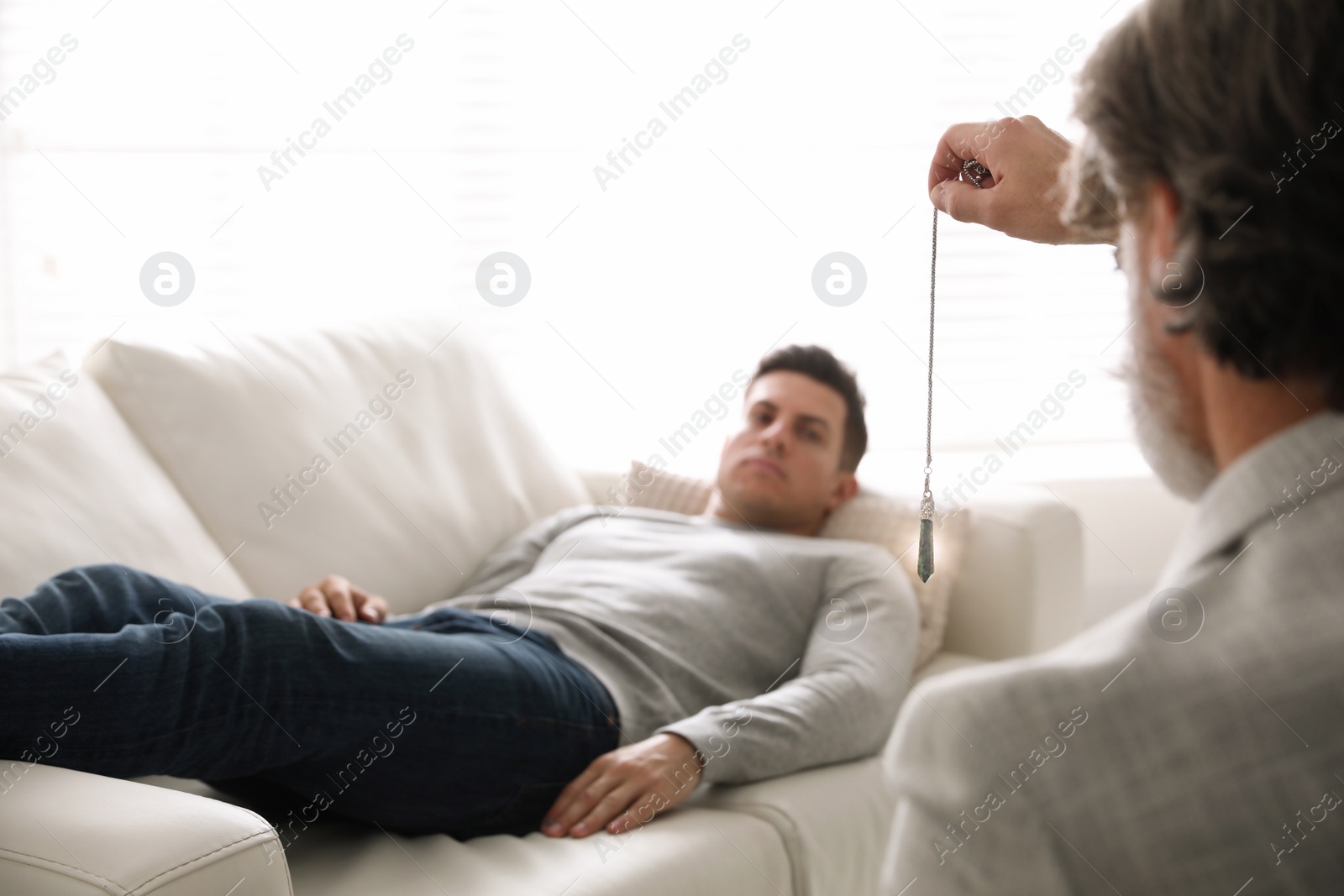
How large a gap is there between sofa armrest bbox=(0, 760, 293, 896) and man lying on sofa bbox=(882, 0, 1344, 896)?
23.6 inches

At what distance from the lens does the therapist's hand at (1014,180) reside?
96cm

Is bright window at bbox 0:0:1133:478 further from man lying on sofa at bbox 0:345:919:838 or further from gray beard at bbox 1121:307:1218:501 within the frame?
gray beard at bbox 1121:307:1218:501

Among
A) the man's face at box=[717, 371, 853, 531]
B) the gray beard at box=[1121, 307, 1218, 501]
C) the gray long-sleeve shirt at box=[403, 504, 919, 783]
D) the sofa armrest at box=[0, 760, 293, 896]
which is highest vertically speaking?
the gray beard at box=[1121, 307, 1218, 501]

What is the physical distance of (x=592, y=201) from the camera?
9.03 ft

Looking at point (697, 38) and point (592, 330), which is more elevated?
point (697, 38)

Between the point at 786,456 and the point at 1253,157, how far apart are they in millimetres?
1393

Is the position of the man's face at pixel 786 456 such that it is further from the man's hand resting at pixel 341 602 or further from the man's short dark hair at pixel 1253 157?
the man's short dark hair at pixel 1253 157

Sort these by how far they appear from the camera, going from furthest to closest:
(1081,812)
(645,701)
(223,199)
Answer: (223,199)
(645,701)
(1081,812)

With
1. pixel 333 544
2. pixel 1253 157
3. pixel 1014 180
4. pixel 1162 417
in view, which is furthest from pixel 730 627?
pixel 1253 157

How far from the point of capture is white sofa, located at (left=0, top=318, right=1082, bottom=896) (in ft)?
3.06

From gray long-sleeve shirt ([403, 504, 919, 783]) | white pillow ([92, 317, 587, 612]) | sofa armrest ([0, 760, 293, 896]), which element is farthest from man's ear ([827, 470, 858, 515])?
sofa armrest ([0, 760, 293, 896])

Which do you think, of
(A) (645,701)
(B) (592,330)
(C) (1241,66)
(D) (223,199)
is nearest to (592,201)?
(B) (592,330)

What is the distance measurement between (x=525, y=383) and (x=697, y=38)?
38.0 inches

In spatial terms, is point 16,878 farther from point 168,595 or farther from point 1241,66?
point 1241,66
